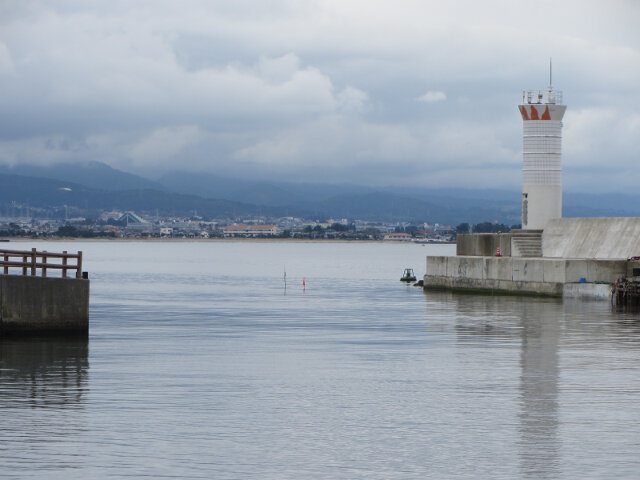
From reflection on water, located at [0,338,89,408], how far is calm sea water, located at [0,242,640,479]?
0.17 feet

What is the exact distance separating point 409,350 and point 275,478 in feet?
49.2

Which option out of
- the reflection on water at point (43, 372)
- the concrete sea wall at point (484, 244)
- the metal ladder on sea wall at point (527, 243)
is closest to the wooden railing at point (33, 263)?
the reflection on water at point (43, 372)

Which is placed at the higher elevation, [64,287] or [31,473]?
[64,287]

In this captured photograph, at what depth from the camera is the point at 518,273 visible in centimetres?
5312

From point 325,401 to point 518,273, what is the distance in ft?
115

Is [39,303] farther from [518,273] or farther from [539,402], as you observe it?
[518,273]

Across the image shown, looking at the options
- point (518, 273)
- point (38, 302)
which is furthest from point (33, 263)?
point (518, 273)

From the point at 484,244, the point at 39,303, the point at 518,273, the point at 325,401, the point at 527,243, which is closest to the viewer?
the point at 325,401

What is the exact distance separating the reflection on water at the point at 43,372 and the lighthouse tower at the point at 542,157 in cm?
3231

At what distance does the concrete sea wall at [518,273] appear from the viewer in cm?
4978

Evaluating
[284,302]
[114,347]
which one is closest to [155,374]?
[114,347]

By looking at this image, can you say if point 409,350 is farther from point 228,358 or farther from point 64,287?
point 64,287

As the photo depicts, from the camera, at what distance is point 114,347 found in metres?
28.2

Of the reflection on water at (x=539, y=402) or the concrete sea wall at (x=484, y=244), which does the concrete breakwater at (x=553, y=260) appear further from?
the reflection on water at (x=539, y=402)
